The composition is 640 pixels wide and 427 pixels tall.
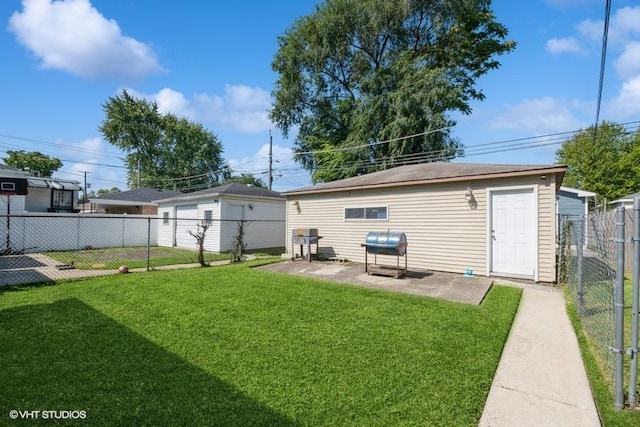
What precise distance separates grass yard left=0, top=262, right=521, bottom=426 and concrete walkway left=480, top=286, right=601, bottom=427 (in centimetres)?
13

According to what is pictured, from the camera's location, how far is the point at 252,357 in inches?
129

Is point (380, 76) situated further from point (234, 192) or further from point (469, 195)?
point (469, 195)

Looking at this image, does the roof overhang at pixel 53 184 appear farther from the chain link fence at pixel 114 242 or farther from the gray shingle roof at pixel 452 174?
the gray shingle roof at pixel 452 174

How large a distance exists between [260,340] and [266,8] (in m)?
14.5

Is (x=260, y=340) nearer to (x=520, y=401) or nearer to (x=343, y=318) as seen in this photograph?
(x=343, y=318)

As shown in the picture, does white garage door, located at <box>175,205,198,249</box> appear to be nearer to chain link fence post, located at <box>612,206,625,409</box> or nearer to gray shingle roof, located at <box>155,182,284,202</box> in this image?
gray shingle roof, located at <box>155,182,284,202</box>

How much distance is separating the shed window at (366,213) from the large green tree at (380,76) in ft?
31.7

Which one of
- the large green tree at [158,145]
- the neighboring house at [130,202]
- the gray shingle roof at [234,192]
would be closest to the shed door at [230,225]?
the gray shingle roof at [234,192]

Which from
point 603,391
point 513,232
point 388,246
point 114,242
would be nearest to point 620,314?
point 603,391

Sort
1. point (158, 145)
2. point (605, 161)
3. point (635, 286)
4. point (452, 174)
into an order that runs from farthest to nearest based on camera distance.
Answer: point (158, 145) → point (605, 161) → point (452, 174) → point (635, 286)

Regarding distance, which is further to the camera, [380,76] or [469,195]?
[380,76]

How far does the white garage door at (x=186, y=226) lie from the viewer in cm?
1527

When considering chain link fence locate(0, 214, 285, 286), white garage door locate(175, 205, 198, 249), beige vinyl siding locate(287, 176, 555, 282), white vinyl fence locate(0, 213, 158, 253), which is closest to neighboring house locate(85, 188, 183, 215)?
white vinyl fence locate(0, 213, 158, 253)

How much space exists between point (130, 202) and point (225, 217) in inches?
450
